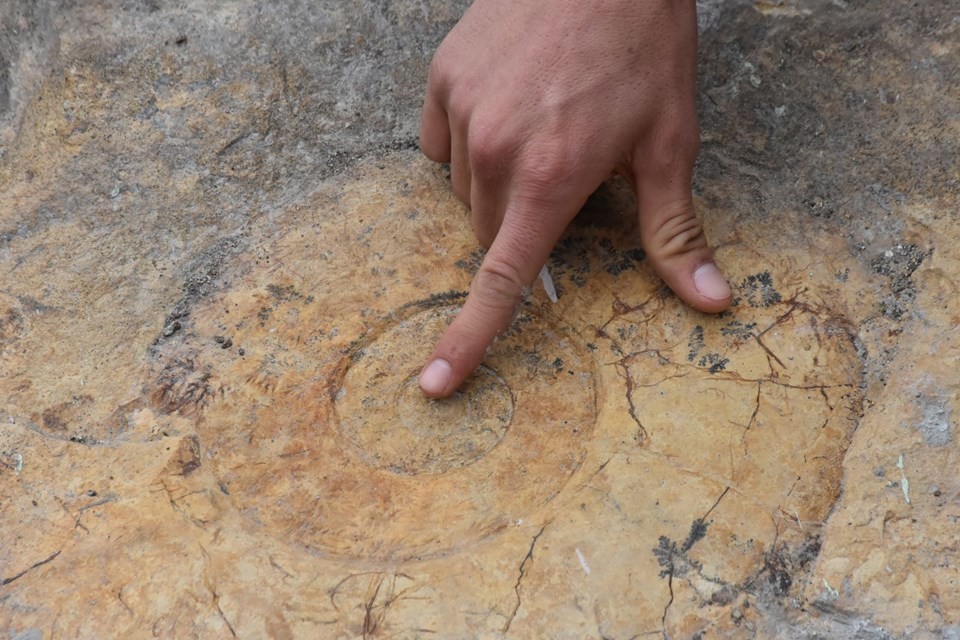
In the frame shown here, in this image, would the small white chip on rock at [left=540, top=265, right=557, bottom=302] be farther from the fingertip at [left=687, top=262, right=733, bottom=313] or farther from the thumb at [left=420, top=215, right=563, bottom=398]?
the fingertip at [left=687, top=262, right=733, bottom=313]

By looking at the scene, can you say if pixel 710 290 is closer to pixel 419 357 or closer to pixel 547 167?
pixel 547 167

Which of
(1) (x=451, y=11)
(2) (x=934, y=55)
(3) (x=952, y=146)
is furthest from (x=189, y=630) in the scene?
(2) (x=934, y=55)

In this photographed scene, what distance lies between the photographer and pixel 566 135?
5.00 feet

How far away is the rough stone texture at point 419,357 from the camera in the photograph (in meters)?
1.34

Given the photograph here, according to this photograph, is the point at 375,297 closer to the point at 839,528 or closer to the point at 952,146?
the point at 839,528

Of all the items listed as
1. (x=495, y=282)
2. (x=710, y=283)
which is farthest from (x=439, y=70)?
(x=710, y=283)

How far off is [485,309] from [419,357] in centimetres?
18

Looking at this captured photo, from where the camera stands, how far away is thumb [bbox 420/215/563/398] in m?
1.54

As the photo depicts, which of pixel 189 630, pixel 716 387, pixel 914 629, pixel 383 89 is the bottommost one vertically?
pixel 914 629

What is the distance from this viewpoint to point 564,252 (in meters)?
1.76

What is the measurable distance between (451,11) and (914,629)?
158cm

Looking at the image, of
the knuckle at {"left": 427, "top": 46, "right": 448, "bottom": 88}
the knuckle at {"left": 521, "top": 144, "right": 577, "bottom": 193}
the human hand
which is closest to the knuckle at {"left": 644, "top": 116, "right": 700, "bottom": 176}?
the human hand

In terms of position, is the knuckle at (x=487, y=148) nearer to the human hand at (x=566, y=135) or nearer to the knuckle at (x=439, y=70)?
the human hand at (x=566, y=135)

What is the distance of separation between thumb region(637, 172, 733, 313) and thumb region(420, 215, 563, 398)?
20 cm
